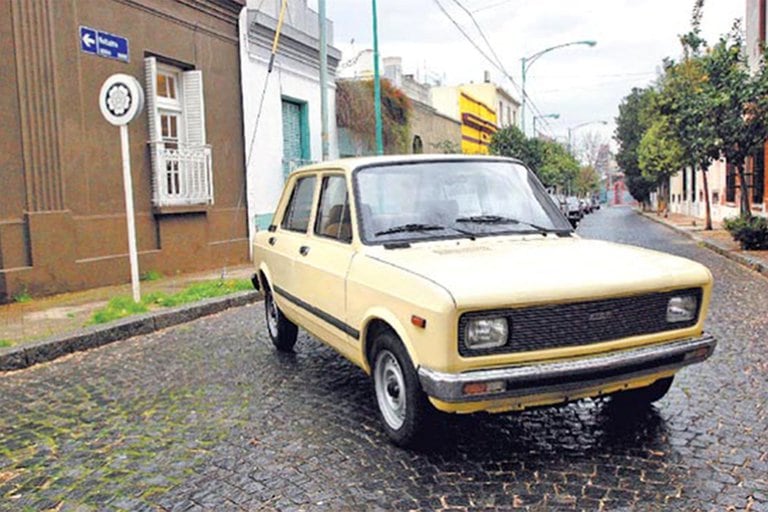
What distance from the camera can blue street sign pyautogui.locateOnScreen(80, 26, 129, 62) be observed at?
10773 mm

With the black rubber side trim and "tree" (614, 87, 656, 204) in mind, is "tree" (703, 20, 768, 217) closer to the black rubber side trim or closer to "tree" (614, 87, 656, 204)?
the black rubber side trim

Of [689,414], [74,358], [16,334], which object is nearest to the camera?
[689,414]

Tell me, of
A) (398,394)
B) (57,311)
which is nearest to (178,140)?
(57,311)

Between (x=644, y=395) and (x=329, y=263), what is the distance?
90.7 inches

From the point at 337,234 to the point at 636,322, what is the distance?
7.00 ft

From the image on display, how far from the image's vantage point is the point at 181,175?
1305 cm

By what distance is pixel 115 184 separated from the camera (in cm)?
1140

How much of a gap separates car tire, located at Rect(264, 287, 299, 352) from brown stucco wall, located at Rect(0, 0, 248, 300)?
4.41m

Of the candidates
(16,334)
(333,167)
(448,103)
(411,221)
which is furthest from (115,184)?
(448,103)

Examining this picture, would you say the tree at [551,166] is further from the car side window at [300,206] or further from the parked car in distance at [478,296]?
the parked car in distance at [478,296]

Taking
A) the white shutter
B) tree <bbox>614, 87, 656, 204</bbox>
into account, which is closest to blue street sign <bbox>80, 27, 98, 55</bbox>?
the white shutter

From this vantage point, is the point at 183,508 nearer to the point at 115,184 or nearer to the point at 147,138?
the point at 115,184

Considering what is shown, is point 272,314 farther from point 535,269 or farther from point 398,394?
point 535,269

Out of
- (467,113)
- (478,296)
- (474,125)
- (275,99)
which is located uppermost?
(467,113)
